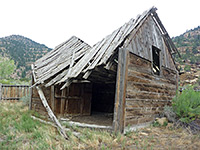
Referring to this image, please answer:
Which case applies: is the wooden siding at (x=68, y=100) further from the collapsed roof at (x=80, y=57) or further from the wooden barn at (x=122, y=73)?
the collapsed roof at (x=80, y=57)

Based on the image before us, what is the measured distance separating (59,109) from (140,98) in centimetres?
374

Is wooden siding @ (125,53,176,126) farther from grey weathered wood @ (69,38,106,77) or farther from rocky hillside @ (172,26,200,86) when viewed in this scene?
rocky hillside @ (172,26,200,86)

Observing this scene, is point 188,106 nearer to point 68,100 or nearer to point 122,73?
point 122,73

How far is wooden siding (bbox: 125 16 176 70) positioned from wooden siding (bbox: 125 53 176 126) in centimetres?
27

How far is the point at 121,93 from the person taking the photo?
5688 millimetres

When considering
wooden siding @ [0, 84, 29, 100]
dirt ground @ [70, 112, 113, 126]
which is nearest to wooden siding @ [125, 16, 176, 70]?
dirt ground @ [70, 112, 113, 126]

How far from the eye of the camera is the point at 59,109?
7992 mm

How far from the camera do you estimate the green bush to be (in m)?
6.98

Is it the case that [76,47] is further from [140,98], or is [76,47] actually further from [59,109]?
[140,98]

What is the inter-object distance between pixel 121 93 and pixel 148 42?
9.97 ft

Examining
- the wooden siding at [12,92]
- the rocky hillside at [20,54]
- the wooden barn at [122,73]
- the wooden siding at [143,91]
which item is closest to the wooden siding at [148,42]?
the wooden barn at [122,73]

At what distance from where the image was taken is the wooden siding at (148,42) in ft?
21.4

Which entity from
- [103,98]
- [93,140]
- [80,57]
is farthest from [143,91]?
[103,98]

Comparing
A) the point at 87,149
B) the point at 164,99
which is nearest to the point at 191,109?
the point at 164,99
